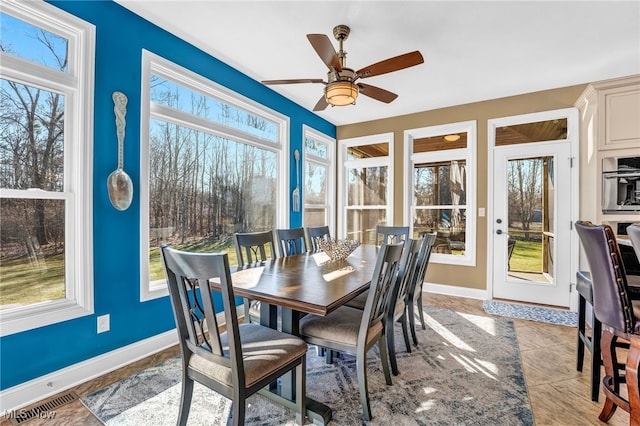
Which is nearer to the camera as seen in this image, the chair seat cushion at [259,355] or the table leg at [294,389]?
the chair seat cushion at [259,355]

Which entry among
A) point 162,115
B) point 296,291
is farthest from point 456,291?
point 162,115

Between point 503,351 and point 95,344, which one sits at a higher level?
point 95,344

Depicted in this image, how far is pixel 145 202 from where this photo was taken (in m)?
2.47

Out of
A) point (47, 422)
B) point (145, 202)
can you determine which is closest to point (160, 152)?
point (145, 202)

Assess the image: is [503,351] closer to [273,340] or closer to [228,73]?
[273,340]

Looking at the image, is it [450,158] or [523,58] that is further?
[450,158]

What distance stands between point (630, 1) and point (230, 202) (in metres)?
3.87

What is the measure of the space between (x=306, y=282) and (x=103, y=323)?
1.62 meters

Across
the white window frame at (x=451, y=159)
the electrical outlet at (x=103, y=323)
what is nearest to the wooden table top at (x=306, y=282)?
the electrical outlet at (x=103, y=323)

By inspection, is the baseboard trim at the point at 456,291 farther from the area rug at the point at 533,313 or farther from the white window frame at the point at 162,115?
the white window frame at the point at 162,115

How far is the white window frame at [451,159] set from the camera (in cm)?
423

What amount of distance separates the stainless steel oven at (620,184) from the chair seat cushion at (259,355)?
11.5 ft

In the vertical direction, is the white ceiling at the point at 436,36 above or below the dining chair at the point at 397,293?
above

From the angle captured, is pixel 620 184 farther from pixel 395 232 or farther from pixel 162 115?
pixel 162 115
